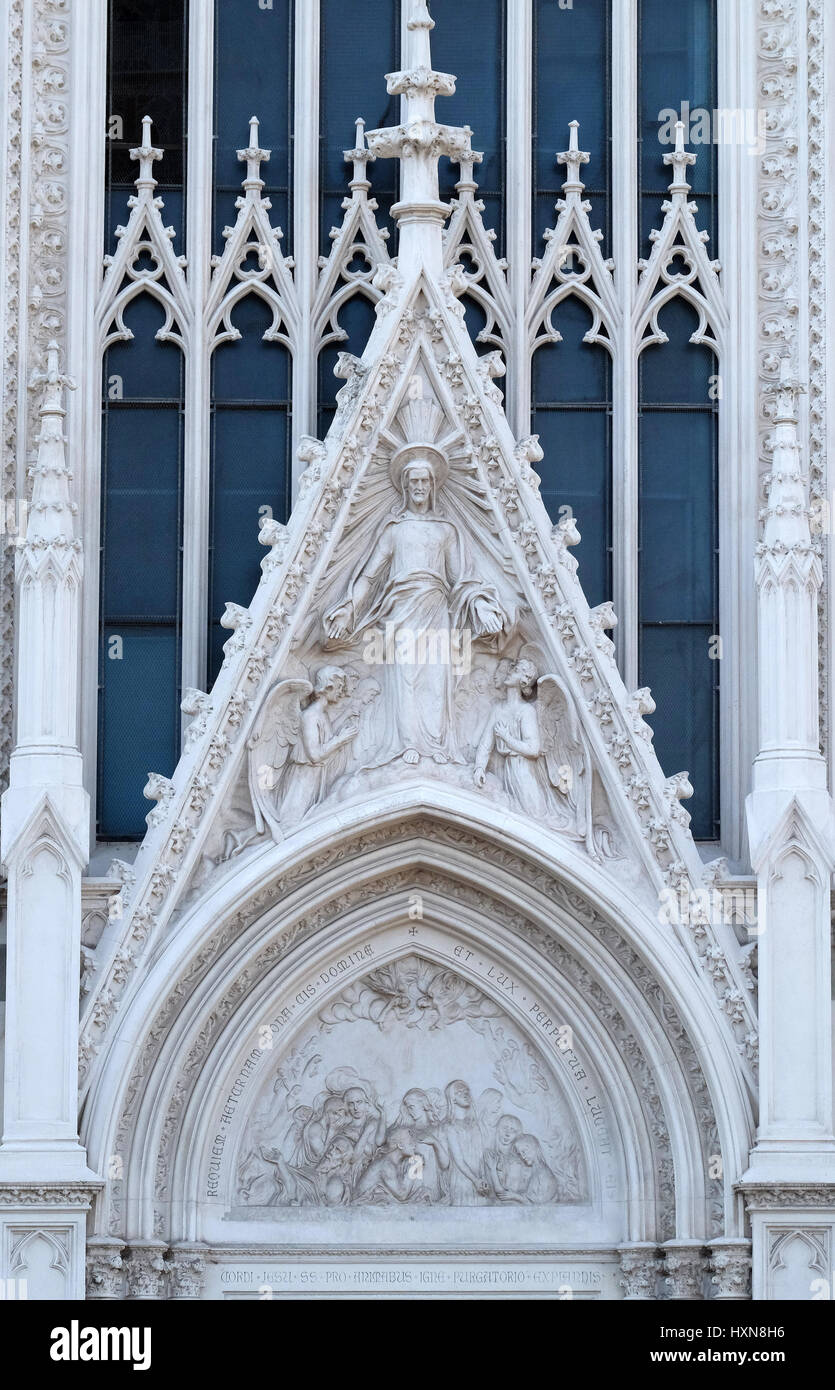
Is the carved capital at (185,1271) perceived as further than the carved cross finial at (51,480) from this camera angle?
No

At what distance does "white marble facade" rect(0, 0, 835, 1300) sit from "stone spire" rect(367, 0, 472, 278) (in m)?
0.02

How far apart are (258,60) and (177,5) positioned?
0.55 meters

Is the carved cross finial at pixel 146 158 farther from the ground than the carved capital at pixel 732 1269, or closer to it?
farther from the ground

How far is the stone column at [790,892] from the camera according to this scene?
17.0 metres

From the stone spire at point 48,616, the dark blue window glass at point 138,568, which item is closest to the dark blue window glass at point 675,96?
the dark blue window glass at point 138,568

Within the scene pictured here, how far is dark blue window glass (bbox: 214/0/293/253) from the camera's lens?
1905 cm

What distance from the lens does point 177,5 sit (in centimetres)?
1920

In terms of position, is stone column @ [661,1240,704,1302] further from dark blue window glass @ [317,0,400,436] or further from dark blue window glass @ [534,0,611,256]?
dark blue window glass @ [534,0,611,256]

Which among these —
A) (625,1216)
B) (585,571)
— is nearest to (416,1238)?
(625,1216)

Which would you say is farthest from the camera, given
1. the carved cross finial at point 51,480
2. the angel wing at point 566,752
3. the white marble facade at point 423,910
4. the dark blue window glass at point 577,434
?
the dark blue window glass at point 577,434

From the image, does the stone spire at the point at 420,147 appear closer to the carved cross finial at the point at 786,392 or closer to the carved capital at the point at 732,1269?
the carved cross finial at the point at 786,392

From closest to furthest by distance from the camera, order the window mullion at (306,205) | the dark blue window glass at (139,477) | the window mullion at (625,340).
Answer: the dark blue window glass at (139,477)
the window mullion at (625,340)
the window mullion at (306,205)

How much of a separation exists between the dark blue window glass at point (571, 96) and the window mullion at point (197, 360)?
1.85 m

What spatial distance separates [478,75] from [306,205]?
51.1 inches
